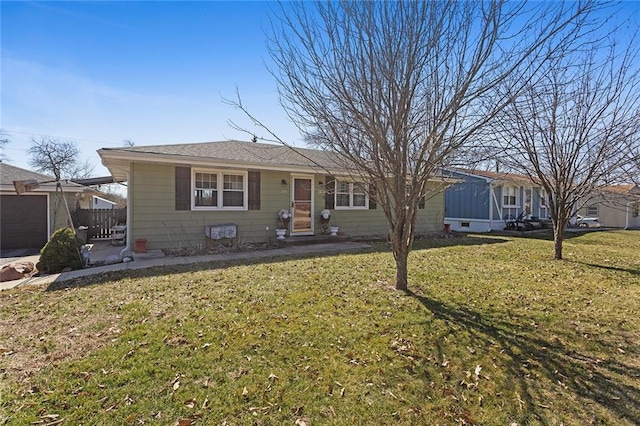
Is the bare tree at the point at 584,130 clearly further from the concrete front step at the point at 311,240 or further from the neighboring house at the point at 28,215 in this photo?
the neighboring house at the point at 28,215

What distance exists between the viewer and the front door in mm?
10953

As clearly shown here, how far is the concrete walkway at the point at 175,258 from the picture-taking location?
20.1ft

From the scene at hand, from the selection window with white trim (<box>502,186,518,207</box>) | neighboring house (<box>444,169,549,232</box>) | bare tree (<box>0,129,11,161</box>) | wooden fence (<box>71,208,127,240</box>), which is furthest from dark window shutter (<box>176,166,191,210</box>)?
bare tree (<box>0,129,11,161</box>)

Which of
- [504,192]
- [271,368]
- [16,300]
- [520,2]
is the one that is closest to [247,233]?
[16,300]

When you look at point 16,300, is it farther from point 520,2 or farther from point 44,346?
point 520,2

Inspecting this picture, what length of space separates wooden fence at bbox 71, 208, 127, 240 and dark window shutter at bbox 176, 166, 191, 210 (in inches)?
238

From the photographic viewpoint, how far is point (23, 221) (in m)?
11.0

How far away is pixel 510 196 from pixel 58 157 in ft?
125

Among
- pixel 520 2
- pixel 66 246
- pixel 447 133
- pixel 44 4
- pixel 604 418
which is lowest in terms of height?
pixel 604 418

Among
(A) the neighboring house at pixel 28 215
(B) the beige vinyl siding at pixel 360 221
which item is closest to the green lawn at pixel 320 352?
(B) the beige vinyl siding at pixel 360 221

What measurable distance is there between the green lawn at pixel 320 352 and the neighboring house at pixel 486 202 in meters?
12.7

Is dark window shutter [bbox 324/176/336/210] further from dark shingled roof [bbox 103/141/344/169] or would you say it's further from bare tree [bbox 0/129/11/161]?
bare tree [bbox 0/129/11/161]

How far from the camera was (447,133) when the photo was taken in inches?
172

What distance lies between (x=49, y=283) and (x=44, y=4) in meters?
4.73
